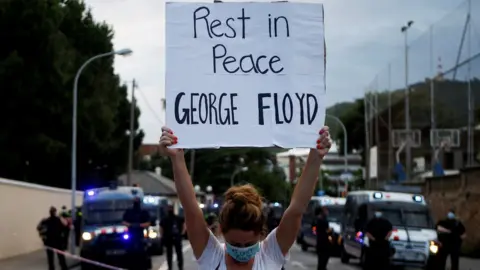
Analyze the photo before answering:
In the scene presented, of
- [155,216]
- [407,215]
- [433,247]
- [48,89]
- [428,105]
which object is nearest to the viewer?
[433,247]

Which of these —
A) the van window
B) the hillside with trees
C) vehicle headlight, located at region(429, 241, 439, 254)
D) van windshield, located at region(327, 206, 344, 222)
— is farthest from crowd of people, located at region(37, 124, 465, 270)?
van windshield, located at region(327, 206, 344, 222)

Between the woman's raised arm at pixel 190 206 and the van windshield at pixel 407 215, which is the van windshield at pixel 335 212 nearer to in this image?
the van windshield at pixel 407 215

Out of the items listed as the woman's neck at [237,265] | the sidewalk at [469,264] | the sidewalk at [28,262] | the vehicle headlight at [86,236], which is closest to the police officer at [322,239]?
the sidewalk at [469,264]

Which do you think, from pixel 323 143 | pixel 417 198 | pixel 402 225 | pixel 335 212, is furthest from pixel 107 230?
pixel 323 143

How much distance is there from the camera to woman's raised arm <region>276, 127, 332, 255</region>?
437 cm

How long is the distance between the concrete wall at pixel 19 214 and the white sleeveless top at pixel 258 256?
25845mm

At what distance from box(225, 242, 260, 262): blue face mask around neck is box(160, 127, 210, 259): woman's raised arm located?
235mm

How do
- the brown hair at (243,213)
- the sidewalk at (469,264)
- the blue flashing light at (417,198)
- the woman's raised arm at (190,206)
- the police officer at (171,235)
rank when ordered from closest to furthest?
1. the brown hair at (243,213)
2. the woman's raised arm at (190,206)
3. the police officer at (171,235)
4. the blue flashing light at (417,198)
5. the sidewalk at (469,264)

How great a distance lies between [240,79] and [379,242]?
596 inches

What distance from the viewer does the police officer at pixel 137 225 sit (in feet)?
74.1

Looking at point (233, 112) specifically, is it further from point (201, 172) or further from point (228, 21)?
point (201, 172)

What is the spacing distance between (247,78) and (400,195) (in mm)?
22357

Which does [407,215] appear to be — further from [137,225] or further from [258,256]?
[258,256]

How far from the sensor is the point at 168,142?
4.69m
